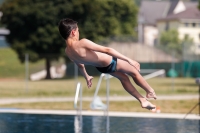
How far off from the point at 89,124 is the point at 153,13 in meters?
120

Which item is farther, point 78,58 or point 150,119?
Answer: point 150,119

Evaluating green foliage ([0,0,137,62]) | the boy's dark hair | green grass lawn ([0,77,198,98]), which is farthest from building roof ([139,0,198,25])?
the boy's dark hair

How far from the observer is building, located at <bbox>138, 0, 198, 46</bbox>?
121 m

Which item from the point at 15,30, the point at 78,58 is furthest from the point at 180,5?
the point at 78,58

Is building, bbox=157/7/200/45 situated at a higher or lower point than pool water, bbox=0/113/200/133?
lower

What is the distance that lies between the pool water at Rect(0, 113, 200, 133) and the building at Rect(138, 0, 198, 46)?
334ft

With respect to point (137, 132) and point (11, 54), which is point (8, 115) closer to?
point (137, 132)

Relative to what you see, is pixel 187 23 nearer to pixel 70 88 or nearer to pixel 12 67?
pixel 12 67

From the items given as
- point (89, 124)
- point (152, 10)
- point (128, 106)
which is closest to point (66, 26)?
point (89, 124)

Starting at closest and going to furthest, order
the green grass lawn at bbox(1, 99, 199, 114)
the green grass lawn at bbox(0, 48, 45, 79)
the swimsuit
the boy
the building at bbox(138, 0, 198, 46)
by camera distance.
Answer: the boy, the swimsuit, the green grass lawn at bbox(1, 99, 199, 114), the green grass lawn at bbox(0, 48, 45, 79), the building at bbox(138, 0, 198, 46)

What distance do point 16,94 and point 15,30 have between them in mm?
24099

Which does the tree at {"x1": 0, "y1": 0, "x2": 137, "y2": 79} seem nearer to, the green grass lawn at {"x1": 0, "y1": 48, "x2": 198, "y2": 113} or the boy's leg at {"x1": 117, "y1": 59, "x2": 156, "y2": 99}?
the green grass lawn at {"x1": 0, "y1": 48, "x2": 198, "y2": 113}

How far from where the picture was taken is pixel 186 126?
1481cm

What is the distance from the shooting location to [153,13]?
133375mm
